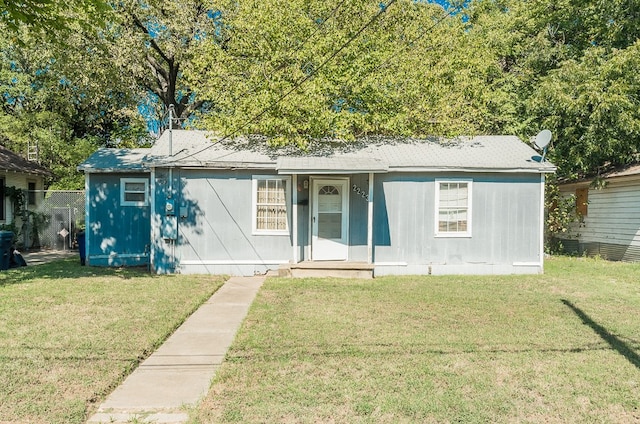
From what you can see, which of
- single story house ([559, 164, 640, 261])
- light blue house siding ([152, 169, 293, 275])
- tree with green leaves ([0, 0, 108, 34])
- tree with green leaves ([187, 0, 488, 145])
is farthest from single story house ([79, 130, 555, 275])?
single story house ([559, 164, 640, 261])

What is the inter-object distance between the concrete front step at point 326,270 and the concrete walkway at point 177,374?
318 centimetres

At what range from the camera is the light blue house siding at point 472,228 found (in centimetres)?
1128

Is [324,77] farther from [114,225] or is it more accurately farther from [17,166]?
[17,166]

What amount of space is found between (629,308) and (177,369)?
23.2 feet

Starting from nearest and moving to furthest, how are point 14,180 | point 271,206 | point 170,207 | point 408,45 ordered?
point 170,207 → point 271,206 → point 14,180 → point 408,45

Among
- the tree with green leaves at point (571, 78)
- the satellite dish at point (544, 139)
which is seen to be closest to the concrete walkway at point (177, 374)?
the satellite dish at point (544, 139)

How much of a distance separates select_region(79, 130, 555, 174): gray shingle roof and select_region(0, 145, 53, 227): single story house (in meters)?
5.97

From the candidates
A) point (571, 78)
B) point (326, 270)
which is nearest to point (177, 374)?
point (326, 270)

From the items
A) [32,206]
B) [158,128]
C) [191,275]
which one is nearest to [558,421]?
[191,275]

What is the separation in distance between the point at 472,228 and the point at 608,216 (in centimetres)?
640

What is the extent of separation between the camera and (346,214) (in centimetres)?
1135

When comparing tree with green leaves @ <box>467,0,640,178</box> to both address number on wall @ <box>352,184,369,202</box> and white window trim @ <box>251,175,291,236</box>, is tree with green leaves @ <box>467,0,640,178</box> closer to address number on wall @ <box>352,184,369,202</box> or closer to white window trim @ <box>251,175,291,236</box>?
address number on wall @ <box>352,184,369,202</box>

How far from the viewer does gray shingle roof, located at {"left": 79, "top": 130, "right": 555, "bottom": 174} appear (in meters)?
10.9

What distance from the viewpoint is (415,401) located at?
13.1 feet
